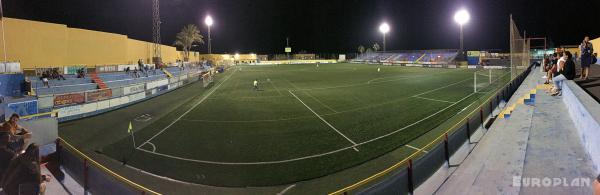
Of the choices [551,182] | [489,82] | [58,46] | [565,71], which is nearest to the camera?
[551,182]

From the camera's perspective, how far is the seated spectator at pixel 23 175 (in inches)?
232

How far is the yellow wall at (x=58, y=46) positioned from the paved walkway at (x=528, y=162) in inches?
1272

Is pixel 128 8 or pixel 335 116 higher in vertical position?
pixel 128 8

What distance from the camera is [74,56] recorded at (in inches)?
1378

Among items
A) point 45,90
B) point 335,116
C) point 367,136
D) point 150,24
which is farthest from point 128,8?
point 367,136

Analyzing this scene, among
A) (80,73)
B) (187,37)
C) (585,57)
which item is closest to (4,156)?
(585,57)

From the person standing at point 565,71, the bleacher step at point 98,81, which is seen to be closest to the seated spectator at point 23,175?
the person standing at point 565,71

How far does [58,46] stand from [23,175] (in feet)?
105

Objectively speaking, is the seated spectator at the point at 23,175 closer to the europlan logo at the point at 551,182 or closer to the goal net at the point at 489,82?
the europlan logo at the point at 551,182

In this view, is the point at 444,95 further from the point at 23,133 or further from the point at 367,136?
the point at 23,133

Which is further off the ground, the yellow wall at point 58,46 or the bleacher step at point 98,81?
the yellow wall at point 58,46

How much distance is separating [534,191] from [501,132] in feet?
14.8

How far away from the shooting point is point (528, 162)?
672 cm

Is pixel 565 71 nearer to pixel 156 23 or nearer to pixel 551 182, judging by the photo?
pixel 551 182
